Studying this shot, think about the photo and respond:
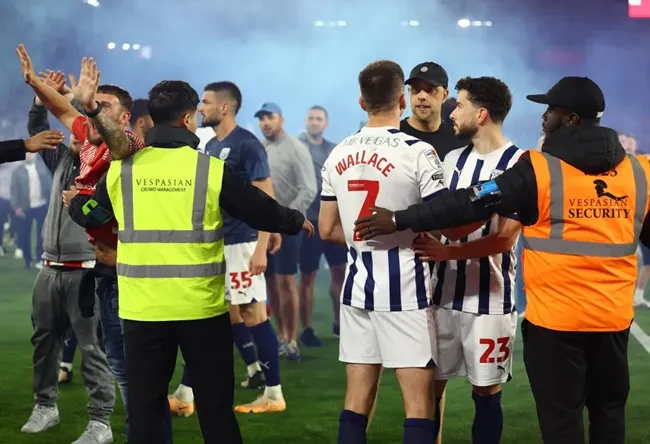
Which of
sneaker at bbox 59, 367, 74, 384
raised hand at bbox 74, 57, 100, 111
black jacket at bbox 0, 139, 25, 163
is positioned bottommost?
sneaker at bbox 59, 367, 74, 384

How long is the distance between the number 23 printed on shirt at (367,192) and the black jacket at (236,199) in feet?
0.94

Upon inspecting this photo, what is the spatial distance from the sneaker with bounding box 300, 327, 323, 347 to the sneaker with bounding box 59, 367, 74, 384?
207cm

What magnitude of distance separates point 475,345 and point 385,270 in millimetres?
596

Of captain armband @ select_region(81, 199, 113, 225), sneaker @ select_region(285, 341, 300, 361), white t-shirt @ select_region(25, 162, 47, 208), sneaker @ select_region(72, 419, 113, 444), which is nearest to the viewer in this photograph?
captain armband @ select_region(81, 199, 113, 225)

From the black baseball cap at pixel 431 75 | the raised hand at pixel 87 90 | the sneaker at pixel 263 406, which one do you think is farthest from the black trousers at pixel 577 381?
the sneaker at pixel 263 406

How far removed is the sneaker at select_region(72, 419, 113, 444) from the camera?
432cm

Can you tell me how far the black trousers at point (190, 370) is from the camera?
3.31 metres

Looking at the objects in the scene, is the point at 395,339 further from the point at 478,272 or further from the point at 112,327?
the point at 112,327

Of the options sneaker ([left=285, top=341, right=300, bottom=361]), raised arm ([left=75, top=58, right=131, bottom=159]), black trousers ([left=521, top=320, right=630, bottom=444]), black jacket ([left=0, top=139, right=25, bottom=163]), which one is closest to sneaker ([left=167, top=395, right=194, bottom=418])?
black jacket ([left=0, top=139, right=25, bottom=163])

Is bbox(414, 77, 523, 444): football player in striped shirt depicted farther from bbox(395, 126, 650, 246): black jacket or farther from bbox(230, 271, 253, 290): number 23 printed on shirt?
bbox(230, 271, 253, 290): number 23 printed on shirt

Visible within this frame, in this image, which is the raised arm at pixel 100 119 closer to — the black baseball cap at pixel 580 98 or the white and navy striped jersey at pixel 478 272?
the white and navy striped jersey at pixel 478 272

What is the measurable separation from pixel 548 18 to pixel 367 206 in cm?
619

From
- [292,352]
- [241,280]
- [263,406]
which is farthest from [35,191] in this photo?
[263,406]

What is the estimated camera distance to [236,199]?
329 centimetres
